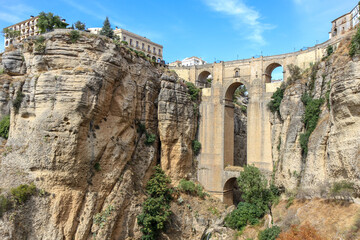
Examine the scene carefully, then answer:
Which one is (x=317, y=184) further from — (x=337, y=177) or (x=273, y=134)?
(x=273, y=134)

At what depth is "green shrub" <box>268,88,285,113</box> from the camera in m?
26.1

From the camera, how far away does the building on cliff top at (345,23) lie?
23212mm

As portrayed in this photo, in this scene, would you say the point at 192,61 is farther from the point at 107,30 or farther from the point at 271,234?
the point at 271,234

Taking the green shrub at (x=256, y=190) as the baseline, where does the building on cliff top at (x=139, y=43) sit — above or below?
above

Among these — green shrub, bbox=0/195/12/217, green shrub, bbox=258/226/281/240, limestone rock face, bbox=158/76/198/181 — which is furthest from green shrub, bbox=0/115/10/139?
green shrub, bbox=258/226/281/240

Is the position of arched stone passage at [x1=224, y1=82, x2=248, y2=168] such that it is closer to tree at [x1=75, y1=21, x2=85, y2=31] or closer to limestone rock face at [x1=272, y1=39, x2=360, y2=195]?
limestone rock face at [x1=272, y1=39, x2=360, y2=195]

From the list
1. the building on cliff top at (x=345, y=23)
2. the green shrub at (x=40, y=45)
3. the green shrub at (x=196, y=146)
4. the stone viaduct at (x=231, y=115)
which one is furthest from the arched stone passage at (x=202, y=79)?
the green shrub at (x=40, y=45)

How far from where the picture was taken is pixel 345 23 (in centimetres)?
2472

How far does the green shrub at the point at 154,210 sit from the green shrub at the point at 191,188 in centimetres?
205

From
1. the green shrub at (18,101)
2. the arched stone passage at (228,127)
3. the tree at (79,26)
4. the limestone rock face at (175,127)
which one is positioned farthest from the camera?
the arched stone passage at (228,127)

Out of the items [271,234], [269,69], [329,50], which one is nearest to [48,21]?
[269,69]

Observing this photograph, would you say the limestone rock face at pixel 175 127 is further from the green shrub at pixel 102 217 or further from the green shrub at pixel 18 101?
the green shrub at pixel 18 101

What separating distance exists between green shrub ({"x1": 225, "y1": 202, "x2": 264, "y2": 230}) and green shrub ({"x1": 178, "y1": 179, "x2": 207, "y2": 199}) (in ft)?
15.5

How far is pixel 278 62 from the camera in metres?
27.7
